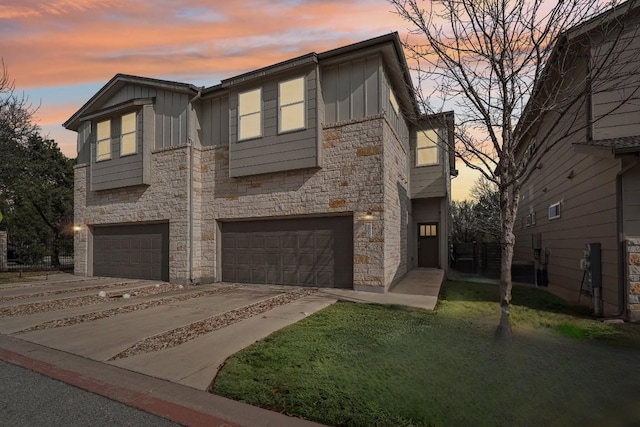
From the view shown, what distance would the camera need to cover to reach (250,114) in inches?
459

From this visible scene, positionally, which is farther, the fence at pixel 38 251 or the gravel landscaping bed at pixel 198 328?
the fence at pixel 38 251

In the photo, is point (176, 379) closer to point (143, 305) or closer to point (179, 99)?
point (143, 305)

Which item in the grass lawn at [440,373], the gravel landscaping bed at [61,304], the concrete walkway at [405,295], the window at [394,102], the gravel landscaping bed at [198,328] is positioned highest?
the window at [394,102]

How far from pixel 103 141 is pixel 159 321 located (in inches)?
443

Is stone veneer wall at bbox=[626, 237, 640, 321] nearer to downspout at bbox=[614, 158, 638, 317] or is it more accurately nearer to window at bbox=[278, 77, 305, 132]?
downspout at bbox=[614, 158, 638, 317]

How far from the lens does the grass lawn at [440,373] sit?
125 inches

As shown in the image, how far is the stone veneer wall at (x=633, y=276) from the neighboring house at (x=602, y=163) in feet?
0.05

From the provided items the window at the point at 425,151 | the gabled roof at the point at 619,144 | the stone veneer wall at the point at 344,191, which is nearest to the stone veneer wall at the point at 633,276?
the gabled roof at the point at 619,144

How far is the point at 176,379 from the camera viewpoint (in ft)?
13.3

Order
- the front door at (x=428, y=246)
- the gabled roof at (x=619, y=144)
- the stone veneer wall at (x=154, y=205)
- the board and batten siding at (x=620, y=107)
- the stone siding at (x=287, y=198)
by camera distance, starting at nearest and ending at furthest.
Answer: the gabled roof at (x=619, y=144)
the board and batten siding at (x=620, y=107)
the stone siding at (x=287, y=198)
the stone veneer wall at (x=154, y=205)
the front door at (x=428, y=246)

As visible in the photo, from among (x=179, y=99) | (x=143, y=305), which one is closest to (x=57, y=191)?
(x=179, y=99)

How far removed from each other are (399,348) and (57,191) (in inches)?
1026

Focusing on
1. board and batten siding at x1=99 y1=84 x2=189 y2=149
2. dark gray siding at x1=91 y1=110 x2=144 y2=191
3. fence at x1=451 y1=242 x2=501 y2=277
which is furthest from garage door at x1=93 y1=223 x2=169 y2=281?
fence at x1=451 y1=242 x2=501 y2=277

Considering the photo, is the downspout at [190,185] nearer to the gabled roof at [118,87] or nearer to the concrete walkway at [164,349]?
the gabled roof at [118,87]
